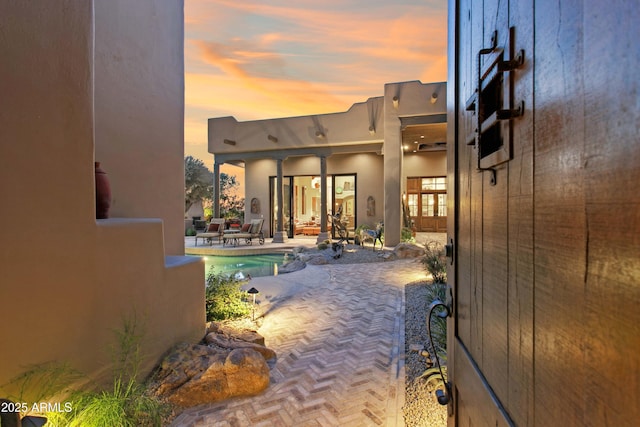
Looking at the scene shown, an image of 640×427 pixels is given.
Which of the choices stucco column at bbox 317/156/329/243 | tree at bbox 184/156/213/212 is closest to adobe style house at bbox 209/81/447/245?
stucco column at bbox 317/156/329/243

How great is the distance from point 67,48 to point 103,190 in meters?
1.22

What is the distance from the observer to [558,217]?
Answer: 2.02 ft

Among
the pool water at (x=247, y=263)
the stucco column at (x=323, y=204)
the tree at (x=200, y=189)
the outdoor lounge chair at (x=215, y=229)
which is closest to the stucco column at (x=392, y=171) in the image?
the stucco column at (x=323, y=204)

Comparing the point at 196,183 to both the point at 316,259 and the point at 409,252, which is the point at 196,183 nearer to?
the point at 316,259

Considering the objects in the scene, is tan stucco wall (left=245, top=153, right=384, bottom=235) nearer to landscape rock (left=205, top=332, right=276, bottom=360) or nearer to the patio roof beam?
the patio roof beam

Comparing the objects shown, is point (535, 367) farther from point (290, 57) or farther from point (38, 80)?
Answer: point (290, 57)

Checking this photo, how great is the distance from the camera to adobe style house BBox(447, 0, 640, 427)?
0.44 metres

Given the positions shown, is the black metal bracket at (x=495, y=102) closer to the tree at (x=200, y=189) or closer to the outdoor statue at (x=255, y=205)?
the outdoor statue at (x=255, y=205)

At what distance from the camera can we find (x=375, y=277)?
7.14m

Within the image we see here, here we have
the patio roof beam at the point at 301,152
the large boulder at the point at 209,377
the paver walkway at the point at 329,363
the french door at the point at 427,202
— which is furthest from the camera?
the french door at the point at 427,202

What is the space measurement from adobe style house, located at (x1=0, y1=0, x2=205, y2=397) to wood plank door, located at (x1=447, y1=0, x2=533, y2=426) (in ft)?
8.03

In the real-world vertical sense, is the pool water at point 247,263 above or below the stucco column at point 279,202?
below

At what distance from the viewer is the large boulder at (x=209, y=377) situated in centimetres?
268

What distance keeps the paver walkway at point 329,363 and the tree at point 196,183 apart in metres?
16.5
